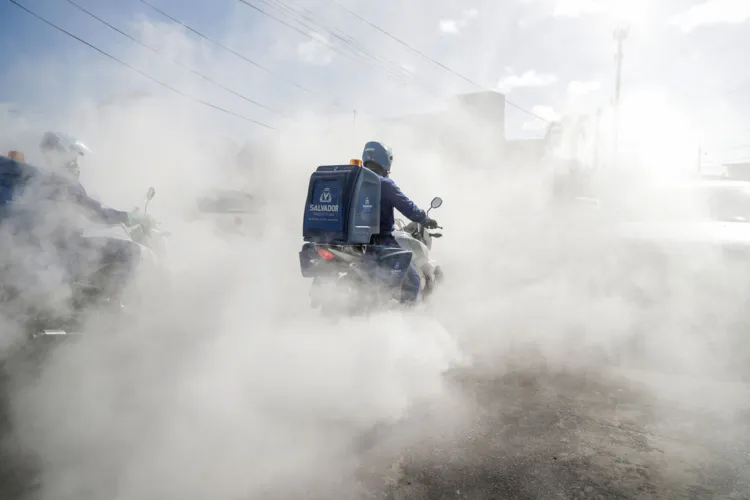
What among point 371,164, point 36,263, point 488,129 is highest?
point 488,129

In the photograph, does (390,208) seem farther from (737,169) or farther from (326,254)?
(737,169)

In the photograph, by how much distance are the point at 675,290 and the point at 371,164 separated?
5.38 metres

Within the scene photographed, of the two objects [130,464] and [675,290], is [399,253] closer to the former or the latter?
[130,464]

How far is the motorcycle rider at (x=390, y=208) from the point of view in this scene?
4.73 metres

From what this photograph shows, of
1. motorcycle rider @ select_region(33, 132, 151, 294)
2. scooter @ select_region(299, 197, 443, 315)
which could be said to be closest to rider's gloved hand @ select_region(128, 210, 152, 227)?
motorcycle rider @ select_region(33, 132, 151, 294)

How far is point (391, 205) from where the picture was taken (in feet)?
15.6

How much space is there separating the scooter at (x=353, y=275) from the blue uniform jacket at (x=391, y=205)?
312mm

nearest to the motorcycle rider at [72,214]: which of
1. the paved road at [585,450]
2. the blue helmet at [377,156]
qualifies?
the blue helmet at [377,156]

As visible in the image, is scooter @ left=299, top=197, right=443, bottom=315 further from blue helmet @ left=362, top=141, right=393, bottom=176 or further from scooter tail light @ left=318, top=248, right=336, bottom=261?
blue helmet @ left=362, top=141, right=393, bottom=176

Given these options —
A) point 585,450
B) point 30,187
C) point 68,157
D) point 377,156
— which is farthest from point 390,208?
point 68,157

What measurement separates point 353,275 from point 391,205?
0.79 meters

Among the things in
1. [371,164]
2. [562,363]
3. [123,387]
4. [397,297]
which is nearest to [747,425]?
[562,363]

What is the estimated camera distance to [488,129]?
77.7ft

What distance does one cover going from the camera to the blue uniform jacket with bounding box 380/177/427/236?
15.5ft
